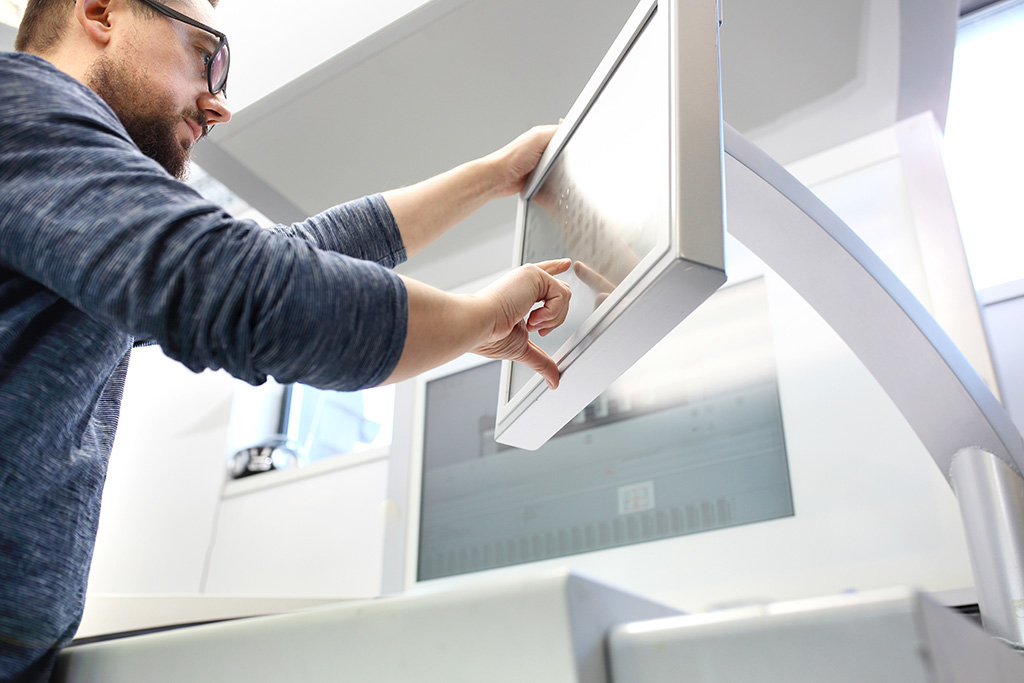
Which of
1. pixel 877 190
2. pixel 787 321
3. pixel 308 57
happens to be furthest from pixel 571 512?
pixel 308 57

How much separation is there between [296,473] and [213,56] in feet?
4.07

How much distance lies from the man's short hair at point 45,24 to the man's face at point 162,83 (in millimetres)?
31

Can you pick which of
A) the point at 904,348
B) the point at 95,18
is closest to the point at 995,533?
the point at 904,348

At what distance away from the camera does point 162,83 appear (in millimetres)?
742

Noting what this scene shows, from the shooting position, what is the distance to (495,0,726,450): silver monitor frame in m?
0.52

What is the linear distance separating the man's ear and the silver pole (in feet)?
2.87

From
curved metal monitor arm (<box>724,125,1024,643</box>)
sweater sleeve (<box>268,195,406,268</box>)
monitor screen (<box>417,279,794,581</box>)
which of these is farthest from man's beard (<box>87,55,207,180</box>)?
monitor screen (<box>417,279,794,581</box>)

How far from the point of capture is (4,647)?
51cm

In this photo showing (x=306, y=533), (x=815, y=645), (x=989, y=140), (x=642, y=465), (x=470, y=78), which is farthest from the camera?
(x=306, y=533)

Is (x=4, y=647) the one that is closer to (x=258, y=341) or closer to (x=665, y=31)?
→ (x=258, y=341)

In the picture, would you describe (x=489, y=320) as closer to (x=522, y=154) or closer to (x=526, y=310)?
(x=526, y=310)

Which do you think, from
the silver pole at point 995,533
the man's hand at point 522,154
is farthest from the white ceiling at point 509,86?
the silver pole at point 995,533

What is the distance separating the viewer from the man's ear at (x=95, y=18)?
737mm

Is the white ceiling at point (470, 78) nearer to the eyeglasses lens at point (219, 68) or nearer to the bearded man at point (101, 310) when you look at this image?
the eyeglasses lens at point (219, 68)
